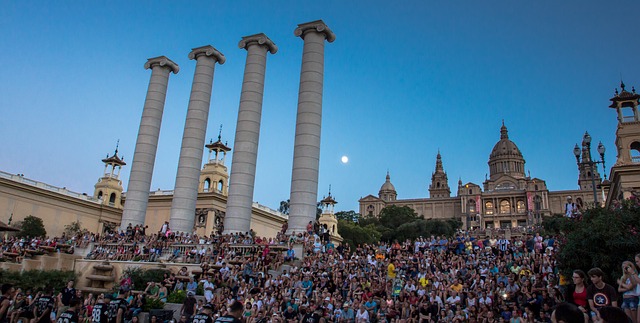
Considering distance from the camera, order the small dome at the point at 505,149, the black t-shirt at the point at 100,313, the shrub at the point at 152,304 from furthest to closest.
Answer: the small dome at the point at 505,149 < the shrub at the point at 152,304 < the black t-shirt at the point at 100,313

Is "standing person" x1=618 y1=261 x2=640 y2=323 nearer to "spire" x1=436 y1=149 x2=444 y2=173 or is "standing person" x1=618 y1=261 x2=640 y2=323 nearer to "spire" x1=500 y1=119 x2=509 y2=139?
"spire" x1=436 y1=149 x2=444 y2=173

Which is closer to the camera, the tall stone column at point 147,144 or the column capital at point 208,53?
the tall stone column at point 147,144

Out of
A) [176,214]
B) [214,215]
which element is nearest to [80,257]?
[176,214]

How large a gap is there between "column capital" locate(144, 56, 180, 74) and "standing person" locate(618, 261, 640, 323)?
3526cm

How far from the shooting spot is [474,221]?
119000 millimetres

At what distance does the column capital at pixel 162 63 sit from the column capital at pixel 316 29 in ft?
36.9

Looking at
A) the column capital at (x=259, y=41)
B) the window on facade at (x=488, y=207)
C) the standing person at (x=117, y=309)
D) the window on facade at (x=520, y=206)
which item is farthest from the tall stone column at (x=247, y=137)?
the window on facade at (x=520, y=206)

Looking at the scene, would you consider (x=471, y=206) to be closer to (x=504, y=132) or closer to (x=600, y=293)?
(x=504, y=132)

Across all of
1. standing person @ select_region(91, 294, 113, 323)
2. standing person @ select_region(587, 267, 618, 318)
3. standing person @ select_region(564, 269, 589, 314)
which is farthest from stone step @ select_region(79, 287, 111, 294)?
standing person @ select_region(587, 267, 618, 318)

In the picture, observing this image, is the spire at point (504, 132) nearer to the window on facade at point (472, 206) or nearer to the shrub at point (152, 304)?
the window on facade at point (472, 206)

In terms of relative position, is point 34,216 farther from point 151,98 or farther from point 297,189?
point 297,189

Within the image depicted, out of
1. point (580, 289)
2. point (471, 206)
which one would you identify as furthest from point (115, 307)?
point (471, 206)

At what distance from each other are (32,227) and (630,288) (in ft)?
148

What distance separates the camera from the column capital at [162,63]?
123ft
